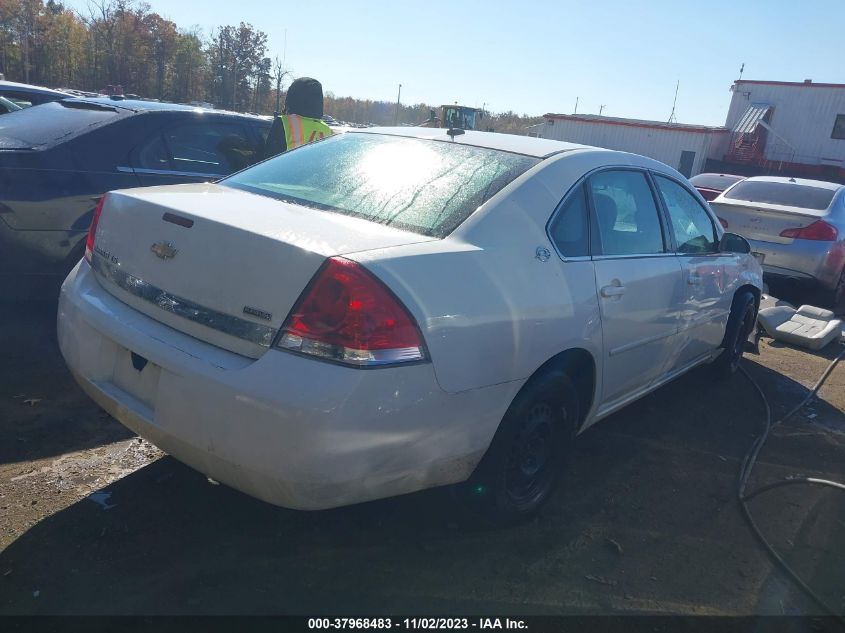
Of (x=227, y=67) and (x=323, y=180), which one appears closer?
(x=323, y=180)

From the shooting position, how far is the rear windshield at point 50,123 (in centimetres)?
446

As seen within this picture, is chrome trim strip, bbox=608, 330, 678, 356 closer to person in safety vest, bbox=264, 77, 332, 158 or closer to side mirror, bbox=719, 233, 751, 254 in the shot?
side mirror, bbox=719, 233, 751, 254

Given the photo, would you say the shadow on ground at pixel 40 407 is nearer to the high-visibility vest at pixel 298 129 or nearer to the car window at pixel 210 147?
the car window at pixel 210 147

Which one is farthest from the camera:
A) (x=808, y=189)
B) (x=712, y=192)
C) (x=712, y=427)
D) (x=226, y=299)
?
(x=712, y=192)

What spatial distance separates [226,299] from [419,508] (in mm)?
1379

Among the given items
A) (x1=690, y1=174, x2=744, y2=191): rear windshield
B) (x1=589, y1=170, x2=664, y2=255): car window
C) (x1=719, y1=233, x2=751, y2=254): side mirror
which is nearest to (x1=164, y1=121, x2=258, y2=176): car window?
(x1=589, y1=170, x2=664, y2=255): car window

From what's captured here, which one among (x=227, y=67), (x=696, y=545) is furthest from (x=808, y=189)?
(x=227, y=67)

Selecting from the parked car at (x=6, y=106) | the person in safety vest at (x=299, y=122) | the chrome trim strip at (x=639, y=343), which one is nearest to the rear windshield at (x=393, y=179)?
the chrome trim strip at (x=639, y=343)

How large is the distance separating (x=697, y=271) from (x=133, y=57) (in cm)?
4454

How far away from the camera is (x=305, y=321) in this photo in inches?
83.9

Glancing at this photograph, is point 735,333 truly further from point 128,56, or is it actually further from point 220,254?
point 128,56

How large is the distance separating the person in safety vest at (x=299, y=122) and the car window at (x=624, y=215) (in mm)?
2286

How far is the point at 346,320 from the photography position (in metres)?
2.11

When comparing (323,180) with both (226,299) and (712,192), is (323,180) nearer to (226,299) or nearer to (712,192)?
(226,299)
